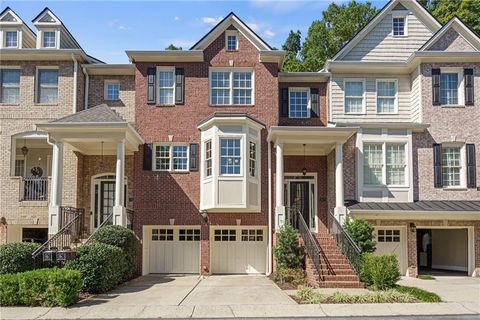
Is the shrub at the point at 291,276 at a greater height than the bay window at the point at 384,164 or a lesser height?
lesser

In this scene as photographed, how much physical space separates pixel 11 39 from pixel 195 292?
13.8 meters

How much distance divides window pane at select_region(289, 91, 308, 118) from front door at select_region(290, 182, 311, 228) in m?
2.91

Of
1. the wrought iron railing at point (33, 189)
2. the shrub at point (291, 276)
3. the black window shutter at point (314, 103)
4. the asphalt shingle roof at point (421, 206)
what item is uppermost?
the black window shutter at point (314, 103)

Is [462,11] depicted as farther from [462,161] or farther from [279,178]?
[279,178]

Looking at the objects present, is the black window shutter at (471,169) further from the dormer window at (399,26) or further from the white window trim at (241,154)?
the white window trim at (241,154)

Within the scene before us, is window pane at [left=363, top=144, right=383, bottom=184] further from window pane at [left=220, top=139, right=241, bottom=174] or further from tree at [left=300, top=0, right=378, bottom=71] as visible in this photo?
tree at [left=300, top=0, right=378, bottom=71]

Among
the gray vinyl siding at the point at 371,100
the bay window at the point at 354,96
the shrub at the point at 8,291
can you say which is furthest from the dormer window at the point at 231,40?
the shrub at the point at 8,291

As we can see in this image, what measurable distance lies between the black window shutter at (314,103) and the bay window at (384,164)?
8.36ft

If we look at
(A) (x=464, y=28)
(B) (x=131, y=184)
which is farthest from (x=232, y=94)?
(A) (x=464, y=28)

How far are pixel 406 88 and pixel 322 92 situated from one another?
3.49 metres

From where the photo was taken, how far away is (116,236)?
16.6 m

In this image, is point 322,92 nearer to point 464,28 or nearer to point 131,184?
point 464,28

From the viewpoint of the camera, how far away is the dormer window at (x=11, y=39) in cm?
2156

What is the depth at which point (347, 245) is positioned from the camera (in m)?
16.7
